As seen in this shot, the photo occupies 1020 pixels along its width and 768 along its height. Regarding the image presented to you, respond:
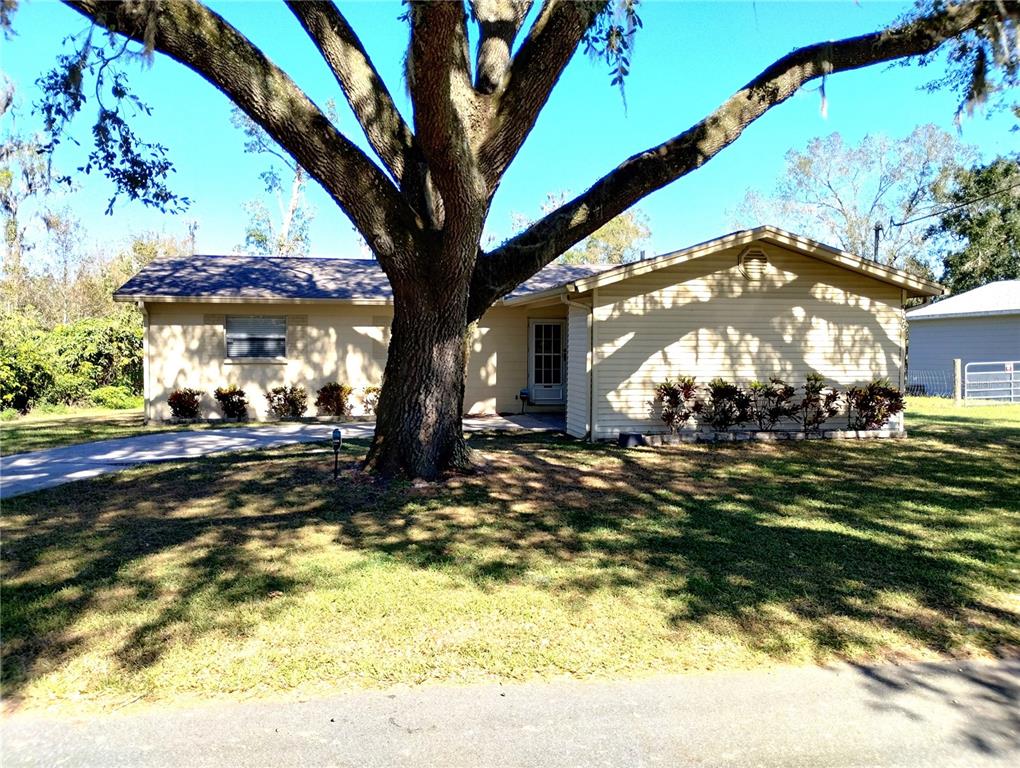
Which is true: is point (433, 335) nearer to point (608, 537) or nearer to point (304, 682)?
point (608, 537)

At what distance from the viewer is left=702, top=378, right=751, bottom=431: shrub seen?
38.3 feet

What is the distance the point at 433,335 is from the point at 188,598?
159 inches

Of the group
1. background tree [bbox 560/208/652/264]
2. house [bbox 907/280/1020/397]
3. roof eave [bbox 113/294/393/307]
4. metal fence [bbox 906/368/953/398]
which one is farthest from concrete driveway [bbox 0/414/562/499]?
background tree [bbox 560/208/652/264]

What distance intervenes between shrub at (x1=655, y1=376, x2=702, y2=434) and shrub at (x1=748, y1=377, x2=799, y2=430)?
1.05 metres

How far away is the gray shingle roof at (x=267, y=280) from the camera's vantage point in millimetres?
14258

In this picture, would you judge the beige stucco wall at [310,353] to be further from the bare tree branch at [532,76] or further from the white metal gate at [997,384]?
the white metal gate at [997,384]

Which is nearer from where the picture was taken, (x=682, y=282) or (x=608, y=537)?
(x=608, y=537)

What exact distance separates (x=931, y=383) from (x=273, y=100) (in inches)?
949

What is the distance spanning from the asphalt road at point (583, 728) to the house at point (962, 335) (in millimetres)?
21308

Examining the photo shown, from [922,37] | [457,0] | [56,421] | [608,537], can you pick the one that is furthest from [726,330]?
[56,421]

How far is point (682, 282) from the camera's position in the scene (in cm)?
1174

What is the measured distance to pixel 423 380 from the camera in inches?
306

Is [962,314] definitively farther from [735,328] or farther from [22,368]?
[22,368]

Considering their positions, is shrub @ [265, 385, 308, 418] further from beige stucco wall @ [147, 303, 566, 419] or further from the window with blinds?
the window with blinds
